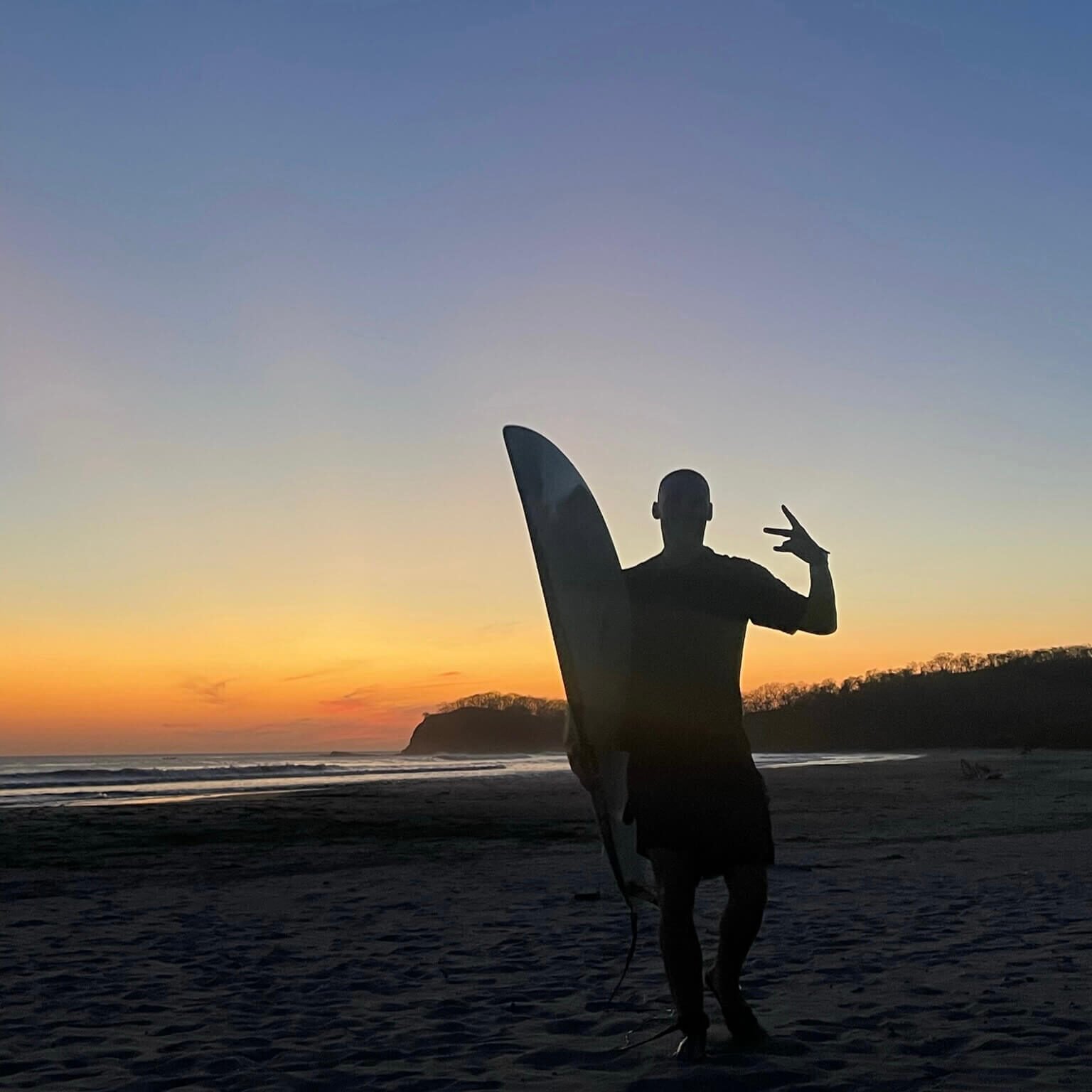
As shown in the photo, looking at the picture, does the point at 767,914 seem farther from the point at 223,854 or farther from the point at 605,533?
the point at 223,854

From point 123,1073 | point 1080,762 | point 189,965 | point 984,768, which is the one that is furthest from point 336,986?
point 1080,762

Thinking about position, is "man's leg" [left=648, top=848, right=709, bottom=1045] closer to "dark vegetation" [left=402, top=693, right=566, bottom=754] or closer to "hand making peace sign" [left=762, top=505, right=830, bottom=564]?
"hand making peace sign" [left=762, top=505, right=830, bottom=564]

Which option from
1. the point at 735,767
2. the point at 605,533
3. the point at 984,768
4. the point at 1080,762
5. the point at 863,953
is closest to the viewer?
the point at 735,767

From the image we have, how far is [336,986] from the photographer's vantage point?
15.2ft

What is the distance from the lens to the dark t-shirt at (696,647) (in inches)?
129

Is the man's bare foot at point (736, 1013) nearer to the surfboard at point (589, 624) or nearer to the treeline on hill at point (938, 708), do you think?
the surfboard at point (589, 624)

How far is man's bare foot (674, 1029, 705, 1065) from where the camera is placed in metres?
3.16

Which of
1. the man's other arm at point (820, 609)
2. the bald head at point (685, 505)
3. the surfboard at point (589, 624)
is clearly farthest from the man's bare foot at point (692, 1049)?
the bald head at point (685, 505)

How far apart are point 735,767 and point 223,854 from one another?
8800 millimetres

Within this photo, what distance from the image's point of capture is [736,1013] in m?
3.32

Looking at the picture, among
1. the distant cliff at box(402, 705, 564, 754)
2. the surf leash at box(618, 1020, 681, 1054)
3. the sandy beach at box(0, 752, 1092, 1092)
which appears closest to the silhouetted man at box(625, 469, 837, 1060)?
the surf leash at box(618, 1020, 681, 1054)

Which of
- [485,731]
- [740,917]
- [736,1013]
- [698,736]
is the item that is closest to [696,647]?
[698,736]

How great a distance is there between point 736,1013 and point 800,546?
4.92 ft

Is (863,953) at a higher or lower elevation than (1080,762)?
higher
